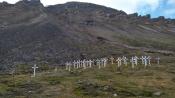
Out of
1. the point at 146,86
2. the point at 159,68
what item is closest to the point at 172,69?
the point at 159,68

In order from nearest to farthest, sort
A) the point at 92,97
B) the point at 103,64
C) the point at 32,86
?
the point at 92,97 < the point at 32,86 < the point at 103,64

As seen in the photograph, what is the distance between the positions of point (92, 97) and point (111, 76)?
142ft

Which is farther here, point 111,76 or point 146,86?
point 111,76

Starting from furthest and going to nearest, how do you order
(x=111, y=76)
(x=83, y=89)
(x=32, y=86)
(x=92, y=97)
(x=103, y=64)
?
(x=103, y=64)
(x=111, y=76)
(x=32, y=86)
(x=83, y=89)
(x=92, y=97)

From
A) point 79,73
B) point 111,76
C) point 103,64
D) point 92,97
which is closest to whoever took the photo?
point 92,97

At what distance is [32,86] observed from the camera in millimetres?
118938

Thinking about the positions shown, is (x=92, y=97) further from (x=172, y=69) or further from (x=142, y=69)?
(x=172, y=69)

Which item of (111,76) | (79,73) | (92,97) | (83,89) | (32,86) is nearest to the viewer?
(92,97)

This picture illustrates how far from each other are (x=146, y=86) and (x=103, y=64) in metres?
72.3

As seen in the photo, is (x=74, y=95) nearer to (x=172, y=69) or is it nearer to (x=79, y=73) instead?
(x=79, y=73)

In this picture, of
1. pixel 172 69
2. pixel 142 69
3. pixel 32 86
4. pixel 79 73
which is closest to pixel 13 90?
pixel 32 86

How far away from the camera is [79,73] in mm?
152500

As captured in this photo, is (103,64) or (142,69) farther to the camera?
(103,64)

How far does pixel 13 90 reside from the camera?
112 meters
